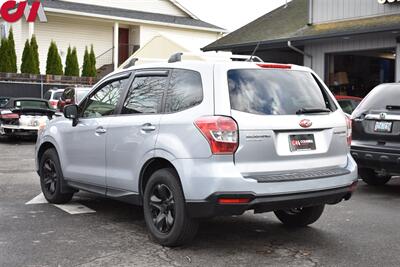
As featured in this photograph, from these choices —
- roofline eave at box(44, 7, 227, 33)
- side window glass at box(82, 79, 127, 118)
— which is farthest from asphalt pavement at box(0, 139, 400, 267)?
roofline eave at box(44, 7, 227, 33)

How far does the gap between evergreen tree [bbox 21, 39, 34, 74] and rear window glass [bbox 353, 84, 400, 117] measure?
69.3 ft

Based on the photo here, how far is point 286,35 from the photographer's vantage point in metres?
19.5

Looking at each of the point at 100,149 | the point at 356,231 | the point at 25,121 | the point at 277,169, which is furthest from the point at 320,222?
the point at 25,121

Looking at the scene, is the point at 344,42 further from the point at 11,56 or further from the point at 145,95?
the point at 11,56

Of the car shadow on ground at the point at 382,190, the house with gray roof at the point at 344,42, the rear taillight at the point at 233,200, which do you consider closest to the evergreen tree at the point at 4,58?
the house with gray roof at the point at 344,42

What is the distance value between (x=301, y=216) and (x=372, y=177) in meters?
3.53

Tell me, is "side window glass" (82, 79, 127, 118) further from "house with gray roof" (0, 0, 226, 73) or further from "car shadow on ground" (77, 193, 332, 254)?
"house with gray roof" (0, 0, 226, 73)

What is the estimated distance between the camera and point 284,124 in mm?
5141

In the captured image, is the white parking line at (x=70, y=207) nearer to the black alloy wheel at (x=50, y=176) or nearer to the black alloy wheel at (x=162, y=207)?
the black alloy wheel at (x=50, y=176)

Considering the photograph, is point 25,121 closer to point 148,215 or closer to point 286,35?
point 286,35

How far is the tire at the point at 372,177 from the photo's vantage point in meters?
9.27

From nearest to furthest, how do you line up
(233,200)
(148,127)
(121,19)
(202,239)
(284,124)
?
(233,200), (284,124), (148,127), (202,239), (121,19)

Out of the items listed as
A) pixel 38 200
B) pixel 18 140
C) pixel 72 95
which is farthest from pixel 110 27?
pixel 38 200

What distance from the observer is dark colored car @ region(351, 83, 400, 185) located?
8.04 metres
